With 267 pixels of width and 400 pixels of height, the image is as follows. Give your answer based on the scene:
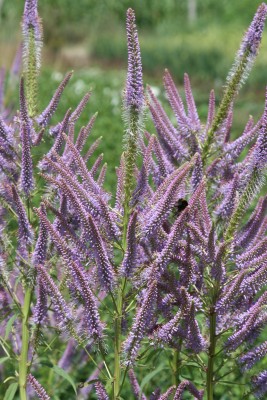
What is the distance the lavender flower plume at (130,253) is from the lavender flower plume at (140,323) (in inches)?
4.0

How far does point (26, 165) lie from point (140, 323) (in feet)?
2.45

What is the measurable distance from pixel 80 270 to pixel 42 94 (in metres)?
11.1

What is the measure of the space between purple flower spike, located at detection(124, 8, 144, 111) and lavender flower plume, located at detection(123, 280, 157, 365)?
20.5 inches

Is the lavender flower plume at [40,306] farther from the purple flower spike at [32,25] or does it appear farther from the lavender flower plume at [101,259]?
the purple flower spike at [32,25]

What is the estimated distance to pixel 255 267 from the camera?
8.21 ft

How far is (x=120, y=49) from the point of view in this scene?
32.8 meters

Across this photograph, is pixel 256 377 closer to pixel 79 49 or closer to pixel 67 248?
pixel 67 248

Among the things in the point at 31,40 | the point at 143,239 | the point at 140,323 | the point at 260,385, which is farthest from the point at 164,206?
the point at 31,40

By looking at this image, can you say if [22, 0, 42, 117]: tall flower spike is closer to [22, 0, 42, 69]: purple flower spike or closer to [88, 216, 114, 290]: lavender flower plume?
[22, 0, 42, 69]: purple flower spike

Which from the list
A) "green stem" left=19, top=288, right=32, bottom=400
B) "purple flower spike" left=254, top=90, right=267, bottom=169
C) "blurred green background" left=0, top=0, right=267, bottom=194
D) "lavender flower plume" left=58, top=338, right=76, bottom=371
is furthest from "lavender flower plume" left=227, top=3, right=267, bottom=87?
"blurred green background" left=0, top=0, right=267, bottom=194

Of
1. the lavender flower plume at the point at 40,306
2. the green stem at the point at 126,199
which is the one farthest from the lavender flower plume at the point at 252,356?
the lavender flower plume at the point at 40,306

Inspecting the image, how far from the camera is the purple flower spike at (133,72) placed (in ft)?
7.47

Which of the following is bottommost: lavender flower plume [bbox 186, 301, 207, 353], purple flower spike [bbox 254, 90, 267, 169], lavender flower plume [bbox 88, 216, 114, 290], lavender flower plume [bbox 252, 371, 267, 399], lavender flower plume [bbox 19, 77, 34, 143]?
lavender flower plume [bbox 252, 371, 267, 399]

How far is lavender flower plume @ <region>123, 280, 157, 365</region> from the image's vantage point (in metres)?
2.31
